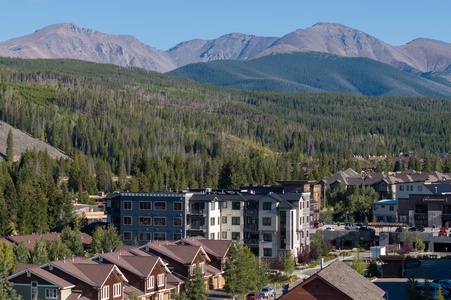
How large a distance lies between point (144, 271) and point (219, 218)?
2811cm

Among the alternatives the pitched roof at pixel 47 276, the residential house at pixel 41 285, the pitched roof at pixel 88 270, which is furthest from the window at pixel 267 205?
the residential house at pixel 41 285

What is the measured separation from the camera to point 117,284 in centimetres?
5984

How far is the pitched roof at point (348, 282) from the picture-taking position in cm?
4569

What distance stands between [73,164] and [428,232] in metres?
60.6

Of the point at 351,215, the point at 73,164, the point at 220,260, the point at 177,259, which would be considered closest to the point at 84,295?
the point at 177,259

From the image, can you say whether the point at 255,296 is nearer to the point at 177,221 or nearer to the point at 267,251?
the point at 267,251

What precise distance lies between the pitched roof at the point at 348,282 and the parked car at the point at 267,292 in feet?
59.1

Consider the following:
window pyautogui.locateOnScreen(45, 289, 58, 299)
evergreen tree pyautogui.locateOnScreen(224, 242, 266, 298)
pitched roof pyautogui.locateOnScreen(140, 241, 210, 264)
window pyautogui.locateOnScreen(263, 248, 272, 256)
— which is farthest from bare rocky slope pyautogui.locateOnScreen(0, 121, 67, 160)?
window pyautogui.locateOnScreen(45, 289, 58, 299)

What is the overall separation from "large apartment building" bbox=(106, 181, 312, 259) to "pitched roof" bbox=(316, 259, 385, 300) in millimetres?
36851

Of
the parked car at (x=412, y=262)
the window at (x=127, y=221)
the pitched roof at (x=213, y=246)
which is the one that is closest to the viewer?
the pitched roof at (x=213, y=246)

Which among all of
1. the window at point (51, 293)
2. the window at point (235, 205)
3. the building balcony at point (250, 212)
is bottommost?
the window at point (51, 293)

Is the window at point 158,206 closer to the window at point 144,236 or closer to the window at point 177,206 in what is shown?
the window at point 177,206

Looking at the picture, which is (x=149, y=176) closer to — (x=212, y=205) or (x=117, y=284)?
(x=212, y=205)

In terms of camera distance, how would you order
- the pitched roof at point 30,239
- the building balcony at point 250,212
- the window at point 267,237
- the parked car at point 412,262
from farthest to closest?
the building balcony at point 250,212
the window at point 267,237
the pitched roof at point 30,239
the parked car at point 412,262
